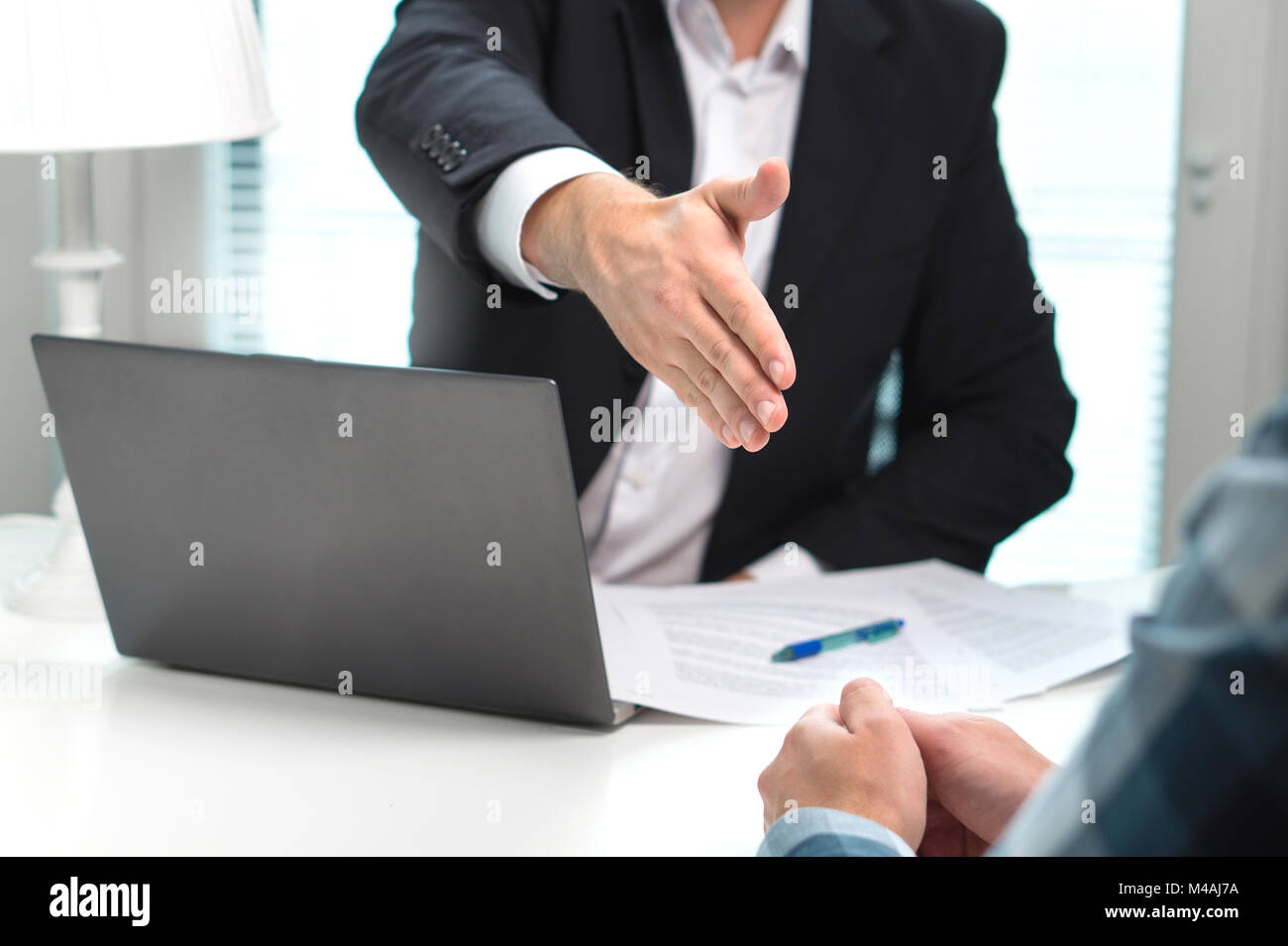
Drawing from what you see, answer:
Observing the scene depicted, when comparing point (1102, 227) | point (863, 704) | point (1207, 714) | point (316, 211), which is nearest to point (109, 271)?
point (316, 211)

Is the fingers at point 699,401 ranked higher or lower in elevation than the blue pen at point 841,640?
higher

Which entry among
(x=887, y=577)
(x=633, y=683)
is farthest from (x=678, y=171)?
(x=633, y=683)

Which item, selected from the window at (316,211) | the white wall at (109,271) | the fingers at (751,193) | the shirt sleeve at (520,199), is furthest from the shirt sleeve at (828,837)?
the window at (316,211)

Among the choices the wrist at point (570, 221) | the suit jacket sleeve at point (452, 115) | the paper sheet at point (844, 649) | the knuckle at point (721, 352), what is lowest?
the paper sheet at point (844, 649)

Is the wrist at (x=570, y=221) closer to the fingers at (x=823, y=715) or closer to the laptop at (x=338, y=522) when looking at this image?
the laptop at (x=338, y=522)

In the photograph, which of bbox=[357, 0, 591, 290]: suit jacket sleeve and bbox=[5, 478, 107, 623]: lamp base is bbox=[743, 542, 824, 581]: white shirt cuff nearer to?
bbox=[357, 0, 591, 290]: suit jacket sleeve

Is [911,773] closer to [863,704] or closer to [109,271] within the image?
[863,704]

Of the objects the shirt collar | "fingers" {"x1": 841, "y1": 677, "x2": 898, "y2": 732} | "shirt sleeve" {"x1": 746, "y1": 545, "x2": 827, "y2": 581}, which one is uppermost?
the shirt collar

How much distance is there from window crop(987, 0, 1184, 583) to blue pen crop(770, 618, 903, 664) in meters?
1.31

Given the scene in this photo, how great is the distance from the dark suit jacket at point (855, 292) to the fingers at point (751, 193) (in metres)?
0.44

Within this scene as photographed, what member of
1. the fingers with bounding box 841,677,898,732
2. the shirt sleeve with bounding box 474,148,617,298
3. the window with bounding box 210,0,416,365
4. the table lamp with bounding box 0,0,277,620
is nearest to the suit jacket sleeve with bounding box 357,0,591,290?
the shirt sleeve with bounding box 474,148,617,298

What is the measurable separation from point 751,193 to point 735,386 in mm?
104

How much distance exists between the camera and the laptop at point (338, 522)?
0.74 m

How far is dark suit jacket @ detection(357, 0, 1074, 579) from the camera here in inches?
49.6
